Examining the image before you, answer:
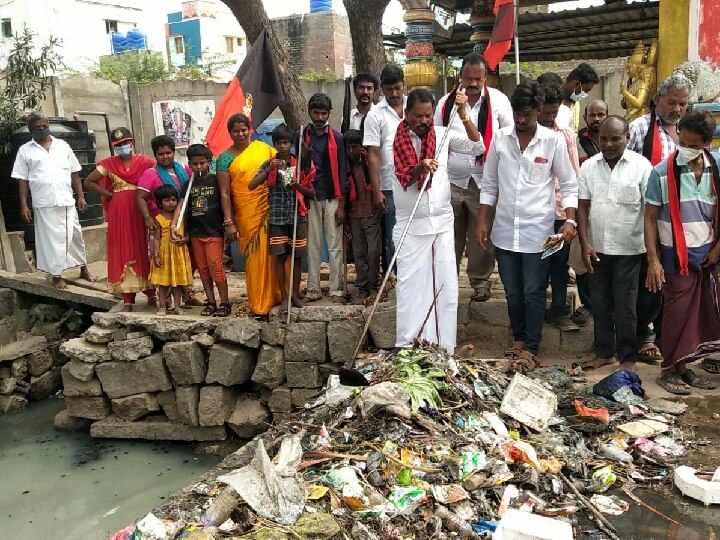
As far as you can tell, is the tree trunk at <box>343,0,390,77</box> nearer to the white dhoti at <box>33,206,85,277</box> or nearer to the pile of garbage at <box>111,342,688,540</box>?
the white dhoti at <box>33,206,85,277</box>

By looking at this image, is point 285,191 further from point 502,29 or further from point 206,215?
point 502,29

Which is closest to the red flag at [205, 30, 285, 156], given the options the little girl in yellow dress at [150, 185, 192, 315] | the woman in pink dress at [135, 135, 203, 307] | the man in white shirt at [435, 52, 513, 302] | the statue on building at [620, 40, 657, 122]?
the woman in pink dress at [135, 135, 203, 307]

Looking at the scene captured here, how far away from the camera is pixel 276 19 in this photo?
20.5 metres

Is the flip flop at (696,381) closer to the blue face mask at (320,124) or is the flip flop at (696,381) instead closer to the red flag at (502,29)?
the red flag at (502,29)

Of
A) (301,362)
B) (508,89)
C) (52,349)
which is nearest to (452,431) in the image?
(301,362)

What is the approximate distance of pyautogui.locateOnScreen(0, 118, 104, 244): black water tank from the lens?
8164 millimetres

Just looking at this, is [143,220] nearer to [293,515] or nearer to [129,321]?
[129,321]

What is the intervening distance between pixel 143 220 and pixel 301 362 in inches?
79.3

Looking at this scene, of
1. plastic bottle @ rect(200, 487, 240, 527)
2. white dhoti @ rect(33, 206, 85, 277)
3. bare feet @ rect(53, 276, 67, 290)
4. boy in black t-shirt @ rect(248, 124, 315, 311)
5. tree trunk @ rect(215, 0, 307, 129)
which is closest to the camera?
plastic bottle @ rect(200, 487, 240, 527)

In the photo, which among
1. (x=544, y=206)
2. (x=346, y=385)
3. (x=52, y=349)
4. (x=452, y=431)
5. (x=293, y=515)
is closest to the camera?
(x=293, y=515)

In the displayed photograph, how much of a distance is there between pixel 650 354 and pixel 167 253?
411 centimetres

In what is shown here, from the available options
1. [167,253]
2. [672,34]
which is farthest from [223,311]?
[672,34]

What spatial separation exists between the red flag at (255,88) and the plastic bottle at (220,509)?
3.78m

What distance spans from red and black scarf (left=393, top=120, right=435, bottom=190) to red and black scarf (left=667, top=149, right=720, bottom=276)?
1539mm
